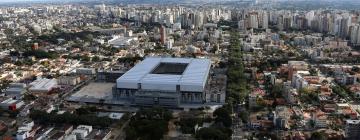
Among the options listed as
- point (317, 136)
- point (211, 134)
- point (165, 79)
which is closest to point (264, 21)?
point (165, 79)

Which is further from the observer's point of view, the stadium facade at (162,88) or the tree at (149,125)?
the stadium facade at (162,88)

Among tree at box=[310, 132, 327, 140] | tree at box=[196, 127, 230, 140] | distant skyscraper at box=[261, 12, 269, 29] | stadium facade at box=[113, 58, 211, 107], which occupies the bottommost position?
tree at box=[310, 132, 327, 140]

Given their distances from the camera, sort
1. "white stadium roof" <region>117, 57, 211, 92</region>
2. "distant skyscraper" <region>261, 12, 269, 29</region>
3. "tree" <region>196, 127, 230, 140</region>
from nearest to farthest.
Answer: "tree" <region>196, 127, 230, 140</region>
"white stadium roof" <region>117, 57, 211, 92</region>
"distant skyscraper" <region>261, 12, 269, 29</region>

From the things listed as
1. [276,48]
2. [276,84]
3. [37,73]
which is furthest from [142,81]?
[276,48]

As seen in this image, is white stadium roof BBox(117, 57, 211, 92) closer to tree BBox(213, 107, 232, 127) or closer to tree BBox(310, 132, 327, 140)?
tree BBox(213, 107, 232, 127)

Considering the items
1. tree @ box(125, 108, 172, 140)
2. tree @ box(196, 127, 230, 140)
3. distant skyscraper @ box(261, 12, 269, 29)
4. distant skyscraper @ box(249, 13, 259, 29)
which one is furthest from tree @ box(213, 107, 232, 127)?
distant skyscraper @ box(261, 12, 269, 29)

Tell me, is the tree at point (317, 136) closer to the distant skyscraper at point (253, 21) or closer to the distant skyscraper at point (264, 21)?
the distant skyscraper at point (253, 21)

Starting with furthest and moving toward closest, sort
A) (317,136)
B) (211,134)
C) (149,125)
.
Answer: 1. (317,136)
2. (149,125)
3. (211,134)

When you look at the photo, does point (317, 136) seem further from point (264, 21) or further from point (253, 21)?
point (264, 21)

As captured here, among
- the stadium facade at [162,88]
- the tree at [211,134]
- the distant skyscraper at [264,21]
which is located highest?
the distant skyscraper at [264,21]

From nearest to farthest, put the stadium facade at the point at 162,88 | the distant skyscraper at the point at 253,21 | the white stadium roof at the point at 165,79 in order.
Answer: the stadium facade at the point at 162,88
the white stadium roof at the point at 165,79
the distant skyscraper at the point at 253,21

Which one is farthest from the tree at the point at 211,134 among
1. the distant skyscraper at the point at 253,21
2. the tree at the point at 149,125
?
the distant skyscraper at the point at 253,21

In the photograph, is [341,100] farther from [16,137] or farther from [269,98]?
[16,137]
